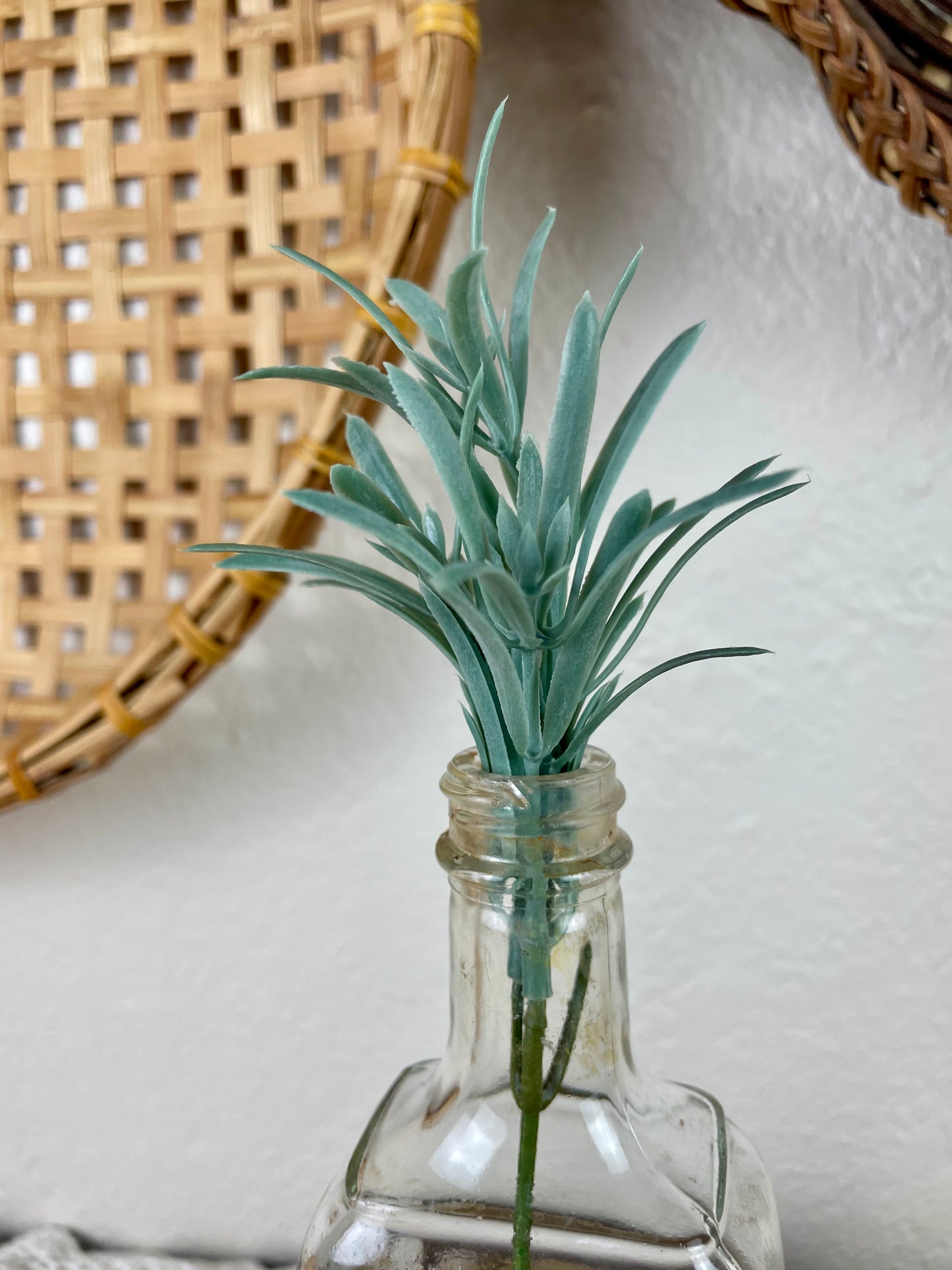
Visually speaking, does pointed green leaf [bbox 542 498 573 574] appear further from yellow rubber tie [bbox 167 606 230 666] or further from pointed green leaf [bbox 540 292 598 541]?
yellow rubber tie [bbox 167 606 230 666]

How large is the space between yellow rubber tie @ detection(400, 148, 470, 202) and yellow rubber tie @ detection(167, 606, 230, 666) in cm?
21

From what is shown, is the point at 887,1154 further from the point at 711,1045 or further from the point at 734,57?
the point at 734,57

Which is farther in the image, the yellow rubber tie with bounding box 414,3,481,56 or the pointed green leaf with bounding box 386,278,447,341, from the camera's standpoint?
the yellow rubber tie with bounding box 414,3,481,56

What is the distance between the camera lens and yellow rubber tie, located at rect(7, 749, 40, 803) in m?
0.47

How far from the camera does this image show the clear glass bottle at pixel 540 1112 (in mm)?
295

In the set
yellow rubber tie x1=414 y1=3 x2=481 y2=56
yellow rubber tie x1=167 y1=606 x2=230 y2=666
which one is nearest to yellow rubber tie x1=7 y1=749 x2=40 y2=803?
yellow rubber tie x1=167 y1=606 x2=230 y2=666

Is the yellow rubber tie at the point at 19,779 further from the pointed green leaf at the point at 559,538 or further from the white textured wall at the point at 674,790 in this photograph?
the pointed green leaf at the point at 559,538

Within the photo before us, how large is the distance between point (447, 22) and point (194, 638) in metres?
0.28

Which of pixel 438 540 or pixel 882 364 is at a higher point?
pixel 882 364

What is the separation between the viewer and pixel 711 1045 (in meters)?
0.52

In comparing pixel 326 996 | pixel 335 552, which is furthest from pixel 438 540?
pixel 326 996

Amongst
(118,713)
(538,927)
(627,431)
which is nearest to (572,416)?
(627,431)

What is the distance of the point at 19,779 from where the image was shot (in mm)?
477

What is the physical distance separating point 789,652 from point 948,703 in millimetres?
78
